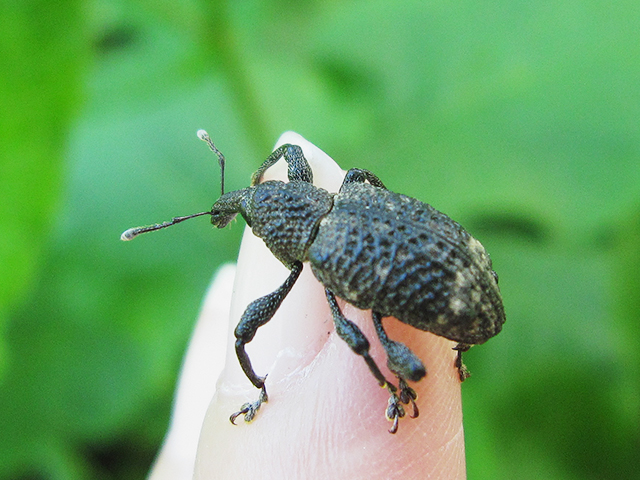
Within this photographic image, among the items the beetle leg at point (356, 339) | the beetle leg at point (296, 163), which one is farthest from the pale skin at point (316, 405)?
the beetle leg at point (296, 163)

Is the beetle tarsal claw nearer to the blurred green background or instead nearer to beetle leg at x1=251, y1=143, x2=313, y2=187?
the blurred green background

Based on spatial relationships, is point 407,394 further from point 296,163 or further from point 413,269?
point 296,163

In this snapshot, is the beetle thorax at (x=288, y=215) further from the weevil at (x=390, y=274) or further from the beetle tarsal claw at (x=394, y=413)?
the beetle tarsal claw at (x=394, y=413)

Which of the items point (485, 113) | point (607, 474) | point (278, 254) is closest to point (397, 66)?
point (485, 113)

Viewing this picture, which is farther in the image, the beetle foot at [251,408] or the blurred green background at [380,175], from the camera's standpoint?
the blurred green background at [380,175]

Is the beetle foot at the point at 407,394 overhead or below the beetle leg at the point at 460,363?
below

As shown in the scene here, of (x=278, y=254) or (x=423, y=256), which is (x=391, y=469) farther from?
(x=278, y=254)
